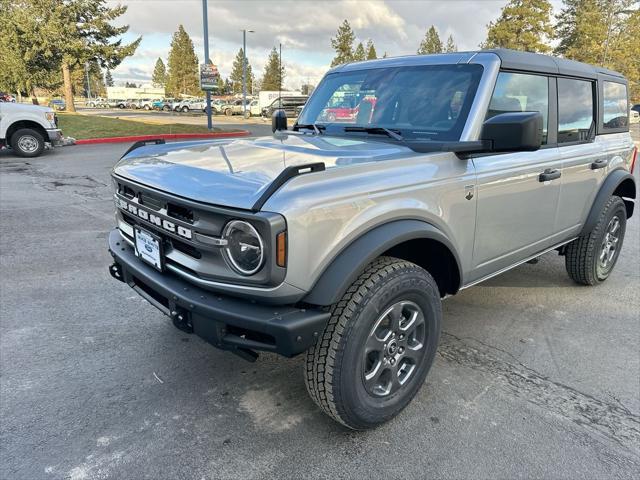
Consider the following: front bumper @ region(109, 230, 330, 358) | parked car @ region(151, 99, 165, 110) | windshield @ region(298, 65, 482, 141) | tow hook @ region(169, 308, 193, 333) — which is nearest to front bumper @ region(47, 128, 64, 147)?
windshield @ region(298, 65, 482, 141)

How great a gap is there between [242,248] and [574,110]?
10.1 feet

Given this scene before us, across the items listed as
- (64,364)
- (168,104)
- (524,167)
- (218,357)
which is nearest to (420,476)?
(218,357)

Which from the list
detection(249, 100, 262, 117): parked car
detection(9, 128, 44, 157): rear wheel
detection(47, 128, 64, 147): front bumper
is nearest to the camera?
detection(9, 128, 44, 157): rear wheel

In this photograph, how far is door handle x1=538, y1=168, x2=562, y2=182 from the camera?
3.33m

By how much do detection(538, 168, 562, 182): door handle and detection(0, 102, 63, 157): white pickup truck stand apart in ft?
38.8

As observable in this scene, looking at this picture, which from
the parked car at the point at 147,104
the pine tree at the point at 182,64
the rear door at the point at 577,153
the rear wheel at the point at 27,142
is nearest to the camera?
the rear door at the point at 577,153

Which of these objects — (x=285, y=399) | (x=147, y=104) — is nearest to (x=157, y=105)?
(x=147, y=104)

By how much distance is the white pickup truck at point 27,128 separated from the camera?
1121 centimetres

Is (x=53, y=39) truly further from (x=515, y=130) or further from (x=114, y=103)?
(x=114, y=103)

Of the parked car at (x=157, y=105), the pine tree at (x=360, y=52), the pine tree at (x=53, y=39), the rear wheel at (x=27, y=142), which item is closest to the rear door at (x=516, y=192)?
the rear wheel at (x=27, y=142)

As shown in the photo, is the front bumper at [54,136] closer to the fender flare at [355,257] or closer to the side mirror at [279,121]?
the side mirror at [279,121]

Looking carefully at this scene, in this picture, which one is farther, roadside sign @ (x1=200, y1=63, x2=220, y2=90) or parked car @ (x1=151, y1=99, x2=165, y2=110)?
parked car @ (x1=151, y1=99, x2=165, y2=110)

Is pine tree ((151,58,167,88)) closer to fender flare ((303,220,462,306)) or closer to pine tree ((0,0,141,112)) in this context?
pine tree ((0,0,141,112))

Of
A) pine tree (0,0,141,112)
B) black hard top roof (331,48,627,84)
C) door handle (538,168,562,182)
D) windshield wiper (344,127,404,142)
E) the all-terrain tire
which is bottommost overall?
the all-terrain tire
